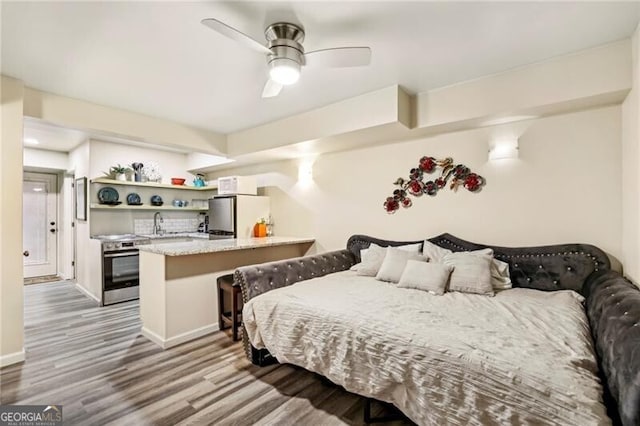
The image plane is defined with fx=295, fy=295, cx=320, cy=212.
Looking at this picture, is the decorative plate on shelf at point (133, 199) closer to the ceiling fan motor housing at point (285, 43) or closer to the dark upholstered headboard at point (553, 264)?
the ceiling fan motor housing at point (285, 43)

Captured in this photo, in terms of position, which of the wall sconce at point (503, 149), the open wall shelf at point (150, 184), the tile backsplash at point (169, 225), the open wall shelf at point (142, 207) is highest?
the wall sconce at point (503, 149)

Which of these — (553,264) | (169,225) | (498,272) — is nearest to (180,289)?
(498,272)

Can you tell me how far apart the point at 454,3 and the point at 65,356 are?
416 cm

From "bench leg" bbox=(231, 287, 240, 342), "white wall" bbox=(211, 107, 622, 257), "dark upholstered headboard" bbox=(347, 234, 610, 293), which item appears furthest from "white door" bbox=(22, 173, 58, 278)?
"dark upholstered headboard" bbox=(347, 234, 610, 293)

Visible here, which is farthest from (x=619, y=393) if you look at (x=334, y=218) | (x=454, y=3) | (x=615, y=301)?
(x=334, y=218)

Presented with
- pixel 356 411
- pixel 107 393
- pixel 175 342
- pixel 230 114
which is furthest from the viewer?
pixel 230 114

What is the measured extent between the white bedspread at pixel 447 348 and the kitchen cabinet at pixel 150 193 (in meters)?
3.91

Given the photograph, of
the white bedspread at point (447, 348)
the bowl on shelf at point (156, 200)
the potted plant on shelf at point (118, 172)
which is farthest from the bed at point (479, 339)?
the bowl on shelf at point (156, 200)

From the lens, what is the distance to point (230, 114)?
3.69 metres

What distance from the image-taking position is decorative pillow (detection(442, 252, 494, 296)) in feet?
8.05

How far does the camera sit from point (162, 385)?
2250mm

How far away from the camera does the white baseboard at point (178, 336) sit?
9.50ft

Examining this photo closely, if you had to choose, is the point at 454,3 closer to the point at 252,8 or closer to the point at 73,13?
the point at 252,8

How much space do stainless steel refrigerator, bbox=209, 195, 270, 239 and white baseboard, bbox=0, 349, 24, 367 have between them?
A: 97.4 inches
